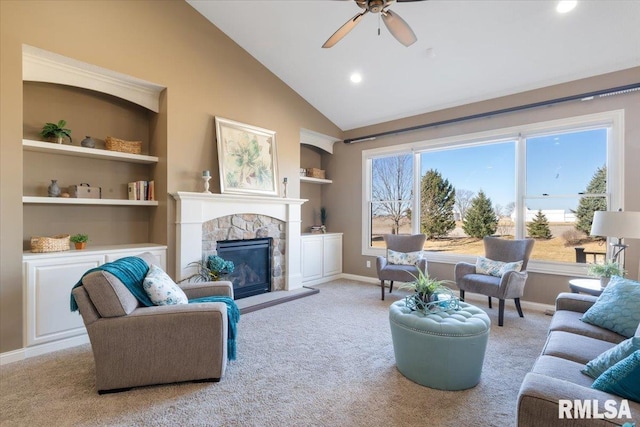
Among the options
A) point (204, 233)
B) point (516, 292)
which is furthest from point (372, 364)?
point (204, 233)

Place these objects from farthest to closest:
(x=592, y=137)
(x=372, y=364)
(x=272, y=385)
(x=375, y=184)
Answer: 1. (x=375, y=184)
2. (x=592, y=137)
3. (x=372, y=364)
4. (x=272, y=385)

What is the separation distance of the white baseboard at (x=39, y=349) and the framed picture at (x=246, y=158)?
2.22 m

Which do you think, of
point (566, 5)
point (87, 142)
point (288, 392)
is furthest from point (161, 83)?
point (566, 5)

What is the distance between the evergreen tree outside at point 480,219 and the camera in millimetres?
4594

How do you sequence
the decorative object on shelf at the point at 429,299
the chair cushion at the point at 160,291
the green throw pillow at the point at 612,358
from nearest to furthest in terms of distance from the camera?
1. the green throw pillow at the point at 612,358
2. the chair cushion at the point at 160,291
3. the decorative object on shelf at the point at 429,299

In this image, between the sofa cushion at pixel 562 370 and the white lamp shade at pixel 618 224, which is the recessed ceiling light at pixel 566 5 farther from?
the sofa cushion at pixel 562 370

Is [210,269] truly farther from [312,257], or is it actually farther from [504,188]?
[504,188]

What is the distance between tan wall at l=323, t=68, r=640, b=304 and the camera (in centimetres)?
351

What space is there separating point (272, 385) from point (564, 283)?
3876 mm

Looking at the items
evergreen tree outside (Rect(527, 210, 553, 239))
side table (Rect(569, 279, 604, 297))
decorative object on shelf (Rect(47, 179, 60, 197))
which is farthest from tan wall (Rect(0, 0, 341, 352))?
side table (Rect(569, 279, 604, 297))

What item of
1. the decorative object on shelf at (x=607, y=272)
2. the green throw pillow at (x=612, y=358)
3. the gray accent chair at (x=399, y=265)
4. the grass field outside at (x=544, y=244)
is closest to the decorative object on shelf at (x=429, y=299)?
the green throw pillow at (x=612, y=358)

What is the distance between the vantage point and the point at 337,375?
2.42 metres

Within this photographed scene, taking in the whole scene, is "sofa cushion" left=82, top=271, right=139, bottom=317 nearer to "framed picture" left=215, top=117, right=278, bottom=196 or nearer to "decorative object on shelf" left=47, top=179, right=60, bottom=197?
"decorative object on shelf" left=47, top=179, right=60, bottom=197

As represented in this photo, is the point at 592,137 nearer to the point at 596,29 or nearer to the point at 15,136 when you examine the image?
the point at 596,29
